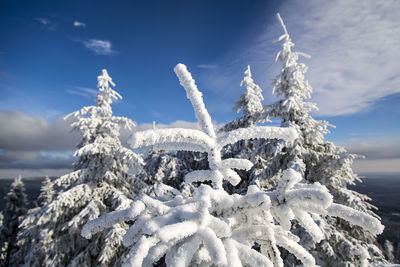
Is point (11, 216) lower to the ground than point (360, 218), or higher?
lower

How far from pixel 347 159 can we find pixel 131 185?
10.9 metres

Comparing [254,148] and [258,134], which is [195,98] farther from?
[254,148]

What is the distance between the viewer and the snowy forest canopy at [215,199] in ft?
4.09

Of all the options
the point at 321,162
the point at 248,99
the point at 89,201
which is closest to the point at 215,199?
the point at 321,162

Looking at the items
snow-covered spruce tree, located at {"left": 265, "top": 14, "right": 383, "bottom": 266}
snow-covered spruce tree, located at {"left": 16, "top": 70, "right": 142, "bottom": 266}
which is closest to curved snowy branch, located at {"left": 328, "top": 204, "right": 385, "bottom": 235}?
snow-covered spruce tree, located at {"left": 265, "top": 14, "right": 383, "bottom": 266}

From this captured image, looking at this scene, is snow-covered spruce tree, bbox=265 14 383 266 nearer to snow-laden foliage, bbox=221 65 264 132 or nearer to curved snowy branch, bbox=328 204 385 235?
snow-laden foliage, bbox=221 65 264 132

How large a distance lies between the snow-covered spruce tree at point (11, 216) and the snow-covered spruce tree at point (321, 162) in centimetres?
2936

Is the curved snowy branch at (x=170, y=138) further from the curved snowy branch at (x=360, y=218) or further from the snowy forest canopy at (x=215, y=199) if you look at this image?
the curved snowy branch at (x=360, y=218)

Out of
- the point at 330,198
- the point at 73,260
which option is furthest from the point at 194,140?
the point at 73,260

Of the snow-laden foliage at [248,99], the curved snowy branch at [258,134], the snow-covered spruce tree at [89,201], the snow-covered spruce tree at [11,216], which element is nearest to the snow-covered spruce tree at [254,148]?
the snow-laden foliage at [248,99]

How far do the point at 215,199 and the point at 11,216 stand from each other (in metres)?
32.9

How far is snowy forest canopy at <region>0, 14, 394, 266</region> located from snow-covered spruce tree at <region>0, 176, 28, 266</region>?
32.1ft

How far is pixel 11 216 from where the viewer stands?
2428 cm

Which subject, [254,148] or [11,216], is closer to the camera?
[254,148]
